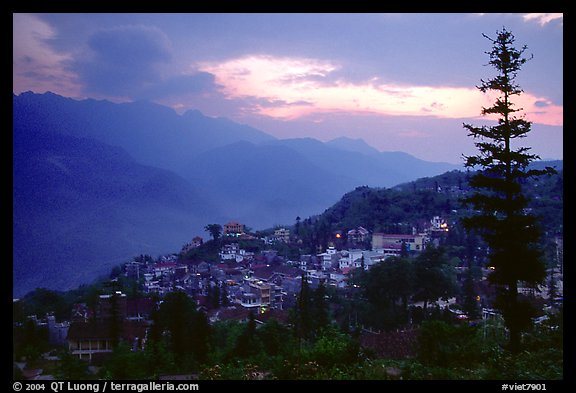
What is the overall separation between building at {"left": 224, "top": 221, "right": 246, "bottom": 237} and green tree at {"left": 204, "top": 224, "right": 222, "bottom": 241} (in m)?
0.47

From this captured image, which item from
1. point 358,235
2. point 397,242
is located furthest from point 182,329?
point 358,235

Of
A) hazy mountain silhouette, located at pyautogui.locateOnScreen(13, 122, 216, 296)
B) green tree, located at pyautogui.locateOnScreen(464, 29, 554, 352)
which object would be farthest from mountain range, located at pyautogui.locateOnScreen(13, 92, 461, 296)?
green tree, located at pyautogui.locateOnScreen(464, 29, 554, 352)

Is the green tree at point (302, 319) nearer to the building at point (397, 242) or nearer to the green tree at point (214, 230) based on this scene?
the green tree at point (214, 230)

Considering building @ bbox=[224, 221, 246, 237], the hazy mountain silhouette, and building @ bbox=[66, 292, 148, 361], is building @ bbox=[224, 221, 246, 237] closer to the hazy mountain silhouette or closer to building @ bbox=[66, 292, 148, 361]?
the hazy mountain silhouette

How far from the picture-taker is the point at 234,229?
22.4 metres

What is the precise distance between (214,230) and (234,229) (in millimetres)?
2875

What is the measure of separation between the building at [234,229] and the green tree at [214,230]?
47 cm

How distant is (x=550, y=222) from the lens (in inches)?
734

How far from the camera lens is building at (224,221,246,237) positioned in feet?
69.7

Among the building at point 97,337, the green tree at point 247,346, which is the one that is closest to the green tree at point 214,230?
the building at point 97,337

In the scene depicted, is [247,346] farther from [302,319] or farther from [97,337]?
[97,337]

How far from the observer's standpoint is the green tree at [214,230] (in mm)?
18250

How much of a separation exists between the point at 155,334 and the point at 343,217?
29913mm

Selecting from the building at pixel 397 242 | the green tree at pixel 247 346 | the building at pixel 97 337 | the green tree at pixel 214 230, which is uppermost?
the green tree at pixel 214 230
